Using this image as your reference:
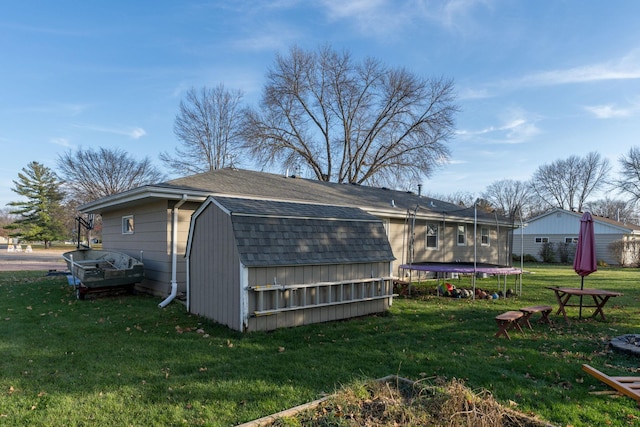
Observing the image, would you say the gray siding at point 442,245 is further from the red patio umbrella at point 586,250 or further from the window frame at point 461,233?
the red patio umbrella at point 586,250

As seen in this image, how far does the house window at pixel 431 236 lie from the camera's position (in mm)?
14859

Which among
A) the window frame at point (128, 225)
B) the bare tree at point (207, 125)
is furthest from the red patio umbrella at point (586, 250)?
the bare tree at point (207, 125)

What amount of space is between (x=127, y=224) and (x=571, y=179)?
162ft

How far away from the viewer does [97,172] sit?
32.8 metres

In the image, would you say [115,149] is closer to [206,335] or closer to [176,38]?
[176,38]

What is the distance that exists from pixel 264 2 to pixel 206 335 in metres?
11.1

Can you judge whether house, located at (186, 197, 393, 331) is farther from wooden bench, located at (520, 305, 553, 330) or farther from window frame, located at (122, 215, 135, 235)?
window frame, located at (122, 215, 135, 235)

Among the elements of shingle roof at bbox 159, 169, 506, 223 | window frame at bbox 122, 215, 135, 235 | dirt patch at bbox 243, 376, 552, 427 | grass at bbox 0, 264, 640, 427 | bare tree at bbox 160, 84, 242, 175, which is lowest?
grass at bbox 0, 264, 640, 427

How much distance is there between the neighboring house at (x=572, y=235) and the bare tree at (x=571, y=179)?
1615 cm

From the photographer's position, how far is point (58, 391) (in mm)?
3809

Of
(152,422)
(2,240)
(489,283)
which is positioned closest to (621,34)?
(489,283)

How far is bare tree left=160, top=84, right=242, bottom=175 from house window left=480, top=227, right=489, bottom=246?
20094mm

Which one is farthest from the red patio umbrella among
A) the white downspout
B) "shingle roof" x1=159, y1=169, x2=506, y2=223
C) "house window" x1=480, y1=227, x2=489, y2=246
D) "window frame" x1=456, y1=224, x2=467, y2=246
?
"house window" x1=480, y1=227, x2=489, y2=246

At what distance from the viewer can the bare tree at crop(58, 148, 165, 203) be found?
106 ft
